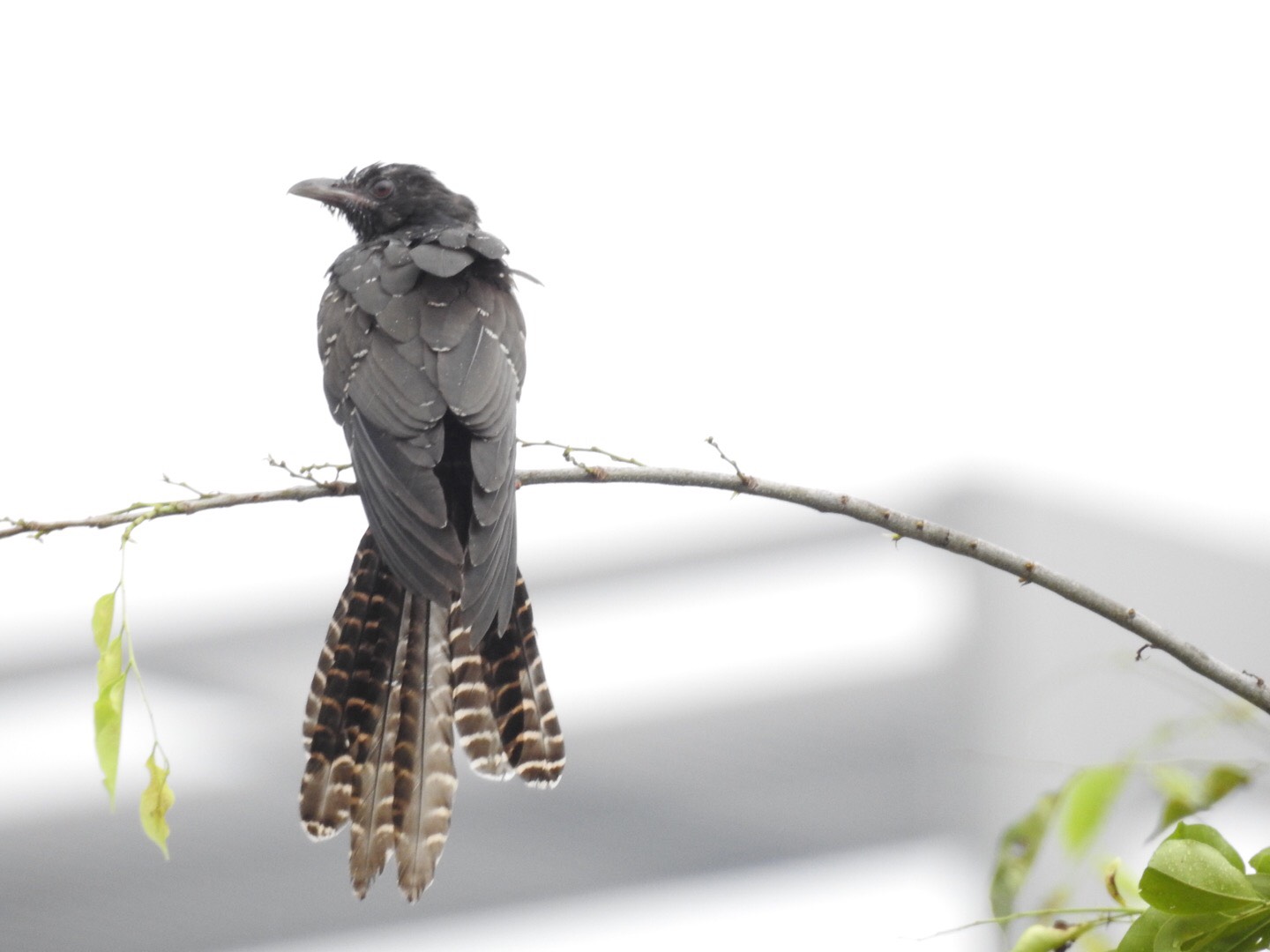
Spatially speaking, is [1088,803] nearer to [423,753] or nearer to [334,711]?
[423,753]

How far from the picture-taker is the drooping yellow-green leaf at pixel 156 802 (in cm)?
199

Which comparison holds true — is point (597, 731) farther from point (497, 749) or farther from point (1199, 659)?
point (1199, 659)

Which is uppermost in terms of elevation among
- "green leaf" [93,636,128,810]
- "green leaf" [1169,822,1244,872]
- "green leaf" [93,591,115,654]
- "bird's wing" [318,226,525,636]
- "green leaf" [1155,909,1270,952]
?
"bird's wing" [318,226,525,636]

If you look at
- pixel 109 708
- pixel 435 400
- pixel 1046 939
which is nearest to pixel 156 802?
pixel 109 708

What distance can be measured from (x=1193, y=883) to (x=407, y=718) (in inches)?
84.2

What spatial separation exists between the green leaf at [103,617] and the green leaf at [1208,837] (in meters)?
1.44

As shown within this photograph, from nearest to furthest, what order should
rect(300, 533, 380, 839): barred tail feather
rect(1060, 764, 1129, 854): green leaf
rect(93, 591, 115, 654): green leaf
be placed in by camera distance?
rect(1060, 764, 1129, 854): green leaf, rect(93, 591, 115, 654): green leaf, rect(300, 533, 380, 839): barred tail feather

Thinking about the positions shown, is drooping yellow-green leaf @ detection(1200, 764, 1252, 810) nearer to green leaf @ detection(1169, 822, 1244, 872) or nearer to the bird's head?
green leaf @ detection(1169, 822, 1244, 872)

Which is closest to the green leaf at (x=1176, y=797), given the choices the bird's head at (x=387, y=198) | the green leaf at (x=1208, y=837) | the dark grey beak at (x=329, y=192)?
the green leaf at (x=1208, y=837)

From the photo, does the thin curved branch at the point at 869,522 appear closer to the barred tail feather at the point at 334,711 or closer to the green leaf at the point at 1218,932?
the green leaf at the point at 1218,932

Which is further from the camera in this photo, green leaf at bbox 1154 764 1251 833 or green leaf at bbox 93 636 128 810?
green leaf at bbox 93 636 128 810

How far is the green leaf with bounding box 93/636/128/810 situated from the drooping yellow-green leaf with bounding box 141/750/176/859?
1.8 inches

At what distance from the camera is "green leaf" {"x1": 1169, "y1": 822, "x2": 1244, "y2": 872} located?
149 cm

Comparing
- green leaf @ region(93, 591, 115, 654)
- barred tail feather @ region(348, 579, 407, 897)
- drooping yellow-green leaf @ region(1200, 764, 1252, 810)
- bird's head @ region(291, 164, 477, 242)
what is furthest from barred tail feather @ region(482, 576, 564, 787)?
bird's head @ region(291, 164, 477, 242)
